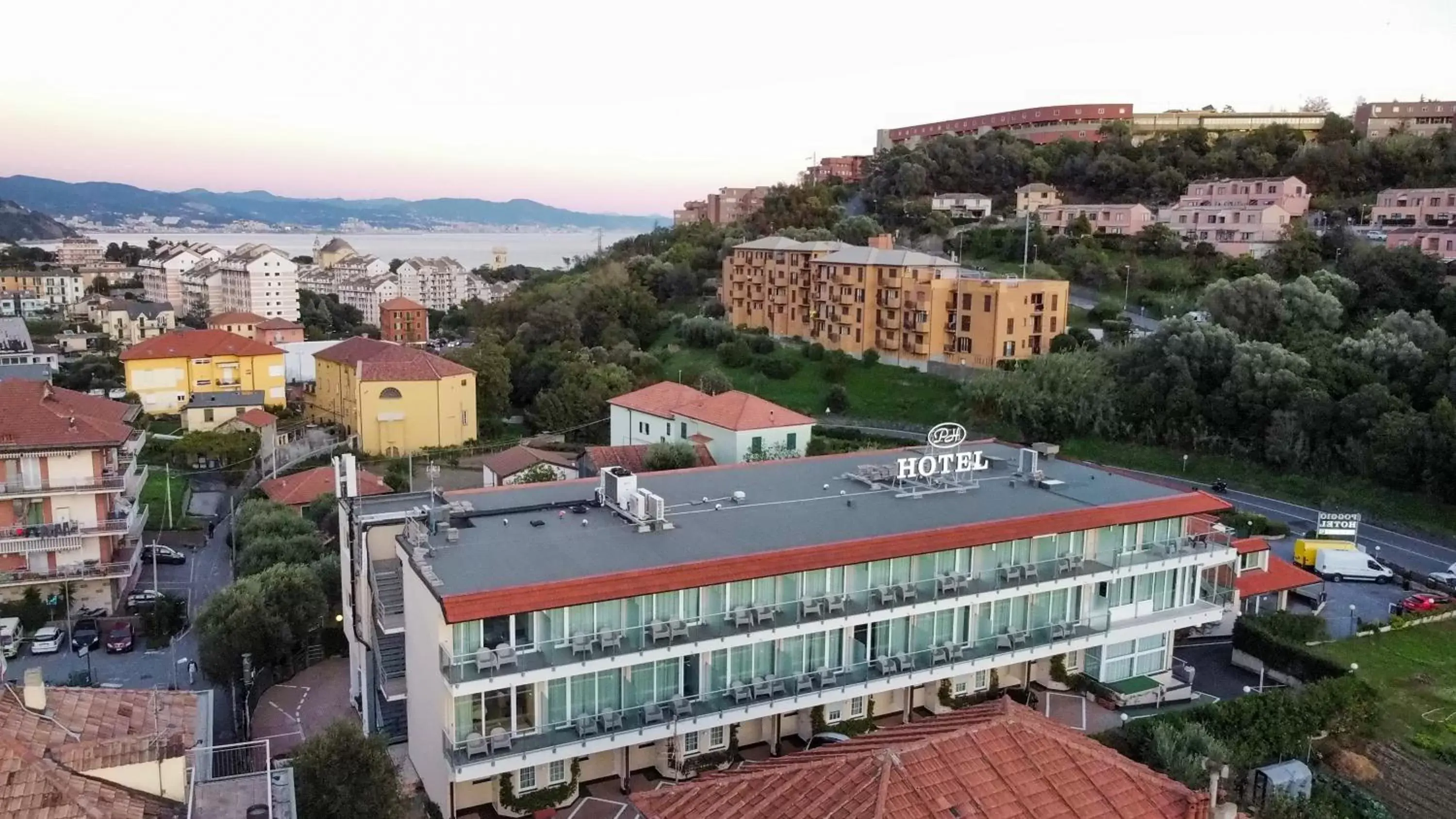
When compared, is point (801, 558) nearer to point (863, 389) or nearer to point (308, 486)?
point (308, 486)

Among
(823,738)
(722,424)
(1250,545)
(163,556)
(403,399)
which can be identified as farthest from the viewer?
(403,399)

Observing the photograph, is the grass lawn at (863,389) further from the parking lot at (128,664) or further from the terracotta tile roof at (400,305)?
the terracotta tile roof at (400,305)

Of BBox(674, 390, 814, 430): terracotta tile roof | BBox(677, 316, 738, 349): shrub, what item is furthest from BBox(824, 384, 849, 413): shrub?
BBox(677, 316, 738, 349): shrub

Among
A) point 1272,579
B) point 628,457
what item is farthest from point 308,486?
point 1272,579

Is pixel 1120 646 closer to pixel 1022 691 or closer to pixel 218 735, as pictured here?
pixel 1022 691

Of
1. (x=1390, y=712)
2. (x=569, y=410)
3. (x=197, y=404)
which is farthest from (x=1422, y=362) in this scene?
(x=197, y=404)

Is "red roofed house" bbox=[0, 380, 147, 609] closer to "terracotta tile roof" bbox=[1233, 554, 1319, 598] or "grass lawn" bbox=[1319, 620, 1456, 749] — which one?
"terracotta tile roof" bbox=[1233, 554, 1319, 598]
